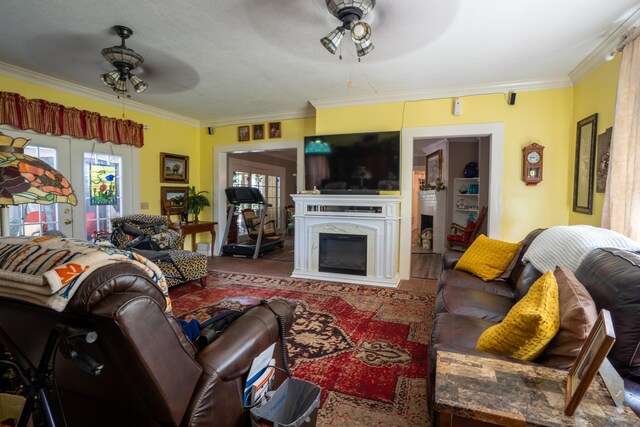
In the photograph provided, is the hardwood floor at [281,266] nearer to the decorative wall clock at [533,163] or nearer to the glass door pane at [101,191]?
the glass door pane at [101,191]

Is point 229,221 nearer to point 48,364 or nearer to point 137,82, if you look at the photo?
point 137,82

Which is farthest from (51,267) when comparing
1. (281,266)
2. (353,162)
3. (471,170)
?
(471,170)

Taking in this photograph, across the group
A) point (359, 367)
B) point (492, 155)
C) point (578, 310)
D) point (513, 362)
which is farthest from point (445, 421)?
point (492, 155)

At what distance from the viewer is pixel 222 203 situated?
18.8 feet

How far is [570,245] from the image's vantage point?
1852 millimetres

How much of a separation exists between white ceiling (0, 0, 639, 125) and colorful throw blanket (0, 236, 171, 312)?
6.61 feet

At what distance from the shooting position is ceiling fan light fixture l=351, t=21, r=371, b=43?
2068mm

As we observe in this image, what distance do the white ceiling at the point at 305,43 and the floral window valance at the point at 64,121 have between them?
35 centimetres

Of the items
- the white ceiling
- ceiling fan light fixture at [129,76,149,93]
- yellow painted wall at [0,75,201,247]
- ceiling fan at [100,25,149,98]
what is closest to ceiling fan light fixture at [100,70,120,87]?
ceiling fan at [100,25,149,98]

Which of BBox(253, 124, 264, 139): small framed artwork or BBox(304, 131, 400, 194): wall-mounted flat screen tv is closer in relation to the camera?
BBox(304, 131, 400, 194): wall-mounted flat screen tv

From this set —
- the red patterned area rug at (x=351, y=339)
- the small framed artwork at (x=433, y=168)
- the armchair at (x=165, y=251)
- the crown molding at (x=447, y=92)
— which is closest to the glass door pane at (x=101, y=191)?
the armchair at (x=165, y=251)

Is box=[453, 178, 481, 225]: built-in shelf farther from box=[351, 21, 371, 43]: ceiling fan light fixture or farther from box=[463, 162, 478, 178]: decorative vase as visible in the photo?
box=[351, 21, 371, 43]: ceiling fan light fixture

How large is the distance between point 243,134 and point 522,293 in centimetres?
471

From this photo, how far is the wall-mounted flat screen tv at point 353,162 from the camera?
4.06 metres
